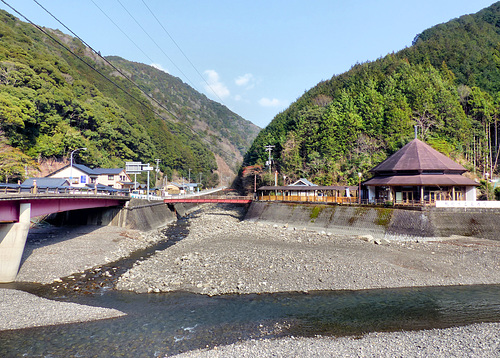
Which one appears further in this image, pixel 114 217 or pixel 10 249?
pixel 114 217

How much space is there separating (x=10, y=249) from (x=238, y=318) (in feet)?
49.5

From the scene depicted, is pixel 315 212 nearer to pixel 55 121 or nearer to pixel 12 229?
pixel 12 229

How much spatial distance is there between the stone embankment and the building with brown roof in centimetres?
808

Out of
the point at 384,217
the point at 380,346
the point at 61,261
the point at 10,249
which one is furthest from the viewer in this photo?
the point at 384,217

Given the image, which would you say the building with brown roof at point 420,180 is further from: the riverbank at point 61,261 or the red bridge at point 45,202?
the red bridge at point 45,202

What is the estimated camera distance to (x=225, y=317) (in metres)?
13.3

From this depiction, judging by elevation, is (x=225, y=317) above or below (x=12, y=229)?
below

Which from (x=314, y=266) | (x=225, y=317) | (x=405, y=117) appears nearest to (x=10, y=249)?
(x=225, y=317)

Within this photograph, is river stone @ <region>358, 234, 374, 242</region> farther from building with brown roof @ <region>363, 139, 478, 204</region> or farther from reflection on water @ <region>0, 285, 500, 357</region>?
reflection on water @ <region>0, 285, 500, 357</region>

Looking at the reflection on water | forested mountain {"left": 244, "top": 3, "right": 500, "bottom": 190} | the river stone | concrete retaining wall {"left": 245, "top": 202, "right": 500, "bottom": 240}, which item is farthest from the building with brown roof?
the reflection on water

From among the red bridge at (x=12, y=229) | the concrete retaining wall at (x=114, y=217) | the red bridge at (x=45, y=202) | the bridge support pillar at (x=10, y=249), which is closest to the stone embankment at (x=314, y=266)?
the bridge support pillar at (x=10, y=249)

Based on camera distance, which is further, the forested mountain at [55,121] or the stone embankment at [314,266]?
the forested mountain at [55,121]

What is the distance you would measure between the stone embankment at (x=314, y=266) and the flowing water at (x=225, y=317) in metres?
0.86

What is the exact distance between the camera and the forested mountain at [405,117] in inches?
2244
